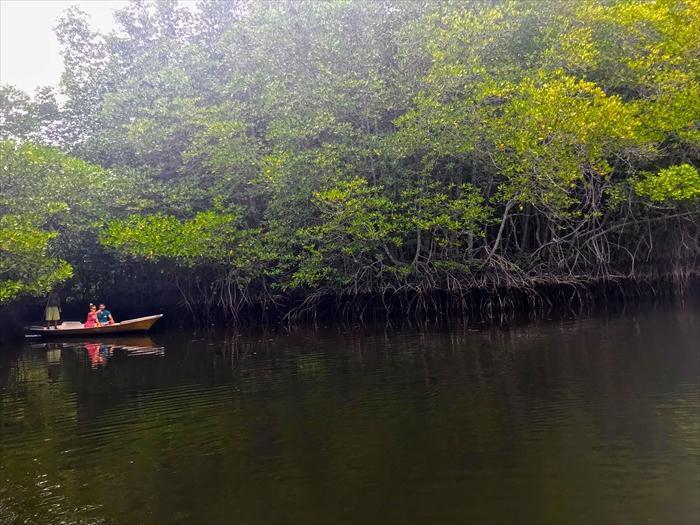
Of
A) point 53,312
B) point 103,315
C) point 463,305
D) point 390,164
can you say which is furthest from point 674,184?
point 53,312

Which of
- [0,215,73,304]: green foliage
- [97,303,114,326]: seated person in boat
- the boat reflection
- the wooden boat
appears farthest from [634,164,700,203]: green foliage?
[97,303,114,326]: seated person in boat

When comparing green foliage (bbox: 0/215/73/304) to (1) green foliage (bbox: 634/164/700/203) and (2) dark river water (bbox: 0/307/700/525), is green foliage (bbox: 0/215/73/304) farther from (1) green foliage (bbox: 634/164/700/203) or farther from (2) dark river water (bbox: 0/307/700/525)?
(1) green foliage (bbox: 634/164/700/203)

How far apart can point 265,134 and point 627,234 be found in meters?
9.44

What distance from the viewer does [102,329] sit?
15469 millimetres

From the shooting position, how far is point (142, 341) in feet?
48.2

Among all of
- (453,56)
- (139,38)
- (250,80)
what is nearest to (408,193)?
(453,56)

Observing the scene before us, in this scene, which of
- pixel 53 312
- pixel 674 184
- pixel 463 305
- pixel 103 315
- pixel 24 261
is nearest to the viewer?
pixel 674 184

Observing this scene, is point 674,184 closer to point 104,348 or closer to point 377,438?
point 377,438

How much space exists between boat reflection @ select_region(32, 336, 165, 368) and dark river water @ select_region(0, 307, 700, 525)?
210 centimetres

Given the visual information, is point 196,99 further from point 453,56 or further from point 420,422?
point 420,422

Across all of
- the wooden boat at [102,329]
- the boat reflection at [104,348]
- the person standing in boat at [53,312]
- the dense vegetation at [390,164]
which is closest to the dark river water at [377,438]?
the boat reflection at [104,348]

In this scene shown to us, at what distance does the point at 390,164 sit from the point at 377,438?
31.4ft

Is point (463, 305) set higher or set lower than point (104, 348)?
higher

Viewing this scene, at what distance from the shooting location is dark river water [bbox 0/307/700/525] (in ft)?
13.2
